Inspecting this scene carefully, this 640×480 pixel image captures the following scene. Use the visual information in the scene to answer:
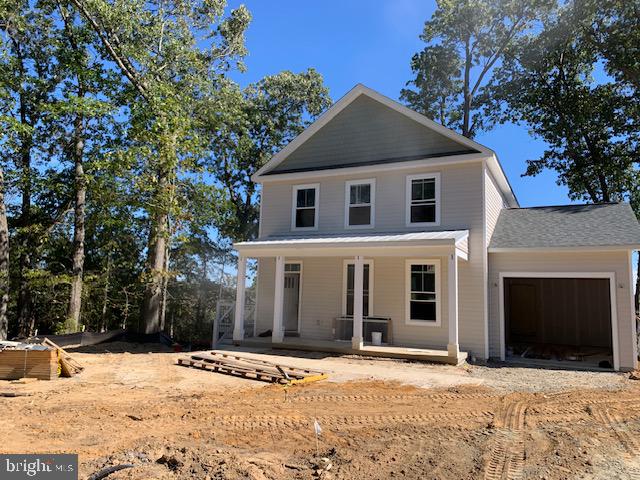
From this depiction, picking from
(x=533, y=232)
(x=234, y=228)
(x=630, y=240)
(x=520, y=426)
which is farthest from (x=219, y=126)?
(x=520, y=426)

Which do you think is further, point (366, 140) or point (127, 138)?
point (127, 138)

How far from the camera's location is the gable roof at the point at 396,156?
41.8 ft

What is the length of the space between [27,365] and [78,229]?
10918 millimetres

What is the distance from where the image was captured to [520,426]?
5754mm

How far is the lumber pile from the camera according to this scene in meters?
8.77

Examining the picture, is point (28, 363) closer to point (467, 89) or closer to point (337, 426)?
point (337, 426)

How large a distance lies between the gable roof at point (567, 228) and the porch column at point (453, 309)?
201cm

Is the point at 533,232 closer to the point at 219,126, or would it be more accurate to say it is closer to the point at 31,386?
the point at 31,386

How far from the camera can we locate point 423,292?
12.7m

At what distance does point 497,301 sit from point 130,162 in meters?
13.8

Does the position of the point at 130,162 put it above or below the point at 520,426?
above

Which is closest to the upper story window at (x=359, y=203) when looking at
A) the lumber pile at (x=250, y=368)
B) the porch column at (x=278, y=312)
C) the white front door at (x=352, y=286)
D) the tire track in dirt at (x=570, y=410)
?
the white front door at (x=352, y=286)

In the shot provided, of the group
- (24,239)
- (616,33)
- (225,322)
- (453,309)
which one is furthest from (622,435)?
(24,239)

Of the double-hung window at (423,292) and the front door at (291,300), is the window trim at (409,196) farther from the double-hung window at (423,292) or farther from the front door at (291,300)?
the front door at (291,300)
